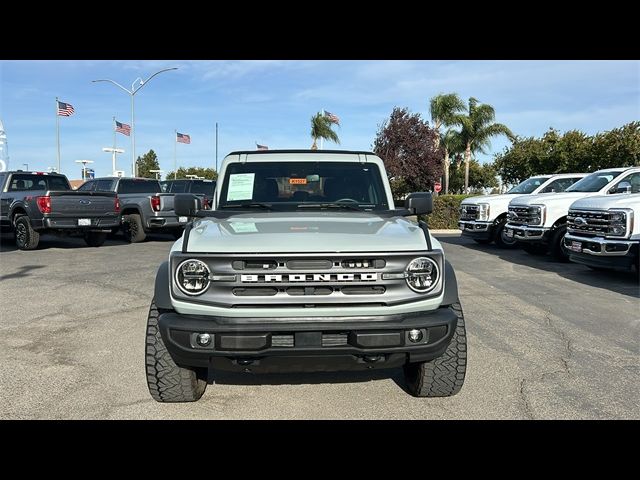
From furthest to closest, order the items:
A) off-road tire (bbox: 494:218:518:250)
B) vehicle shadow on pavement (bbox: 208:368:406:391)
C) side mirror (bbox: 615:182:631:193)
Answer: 1. off-road tire (bbox: 494:218:518:250)
2. side mirror (bbox: 615:182:631:193)
3. vehicle shadow on pavement (bbox: 208:368:406:391)

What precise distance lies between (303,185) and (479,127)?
111 ft

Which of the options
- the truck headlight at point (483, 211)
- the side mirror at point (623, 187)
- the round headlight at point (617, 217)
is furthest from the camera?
the truck headlight at point (483, 211)

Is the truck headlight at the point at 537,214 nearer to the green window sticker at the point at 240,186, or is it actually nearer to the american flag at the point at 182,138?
the green window sticker at the point at 240,186

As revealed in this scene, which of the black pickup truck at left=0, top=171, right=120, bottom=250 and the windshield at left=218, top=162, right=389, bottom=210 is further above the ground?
the windshield at left=218, top=162, right=389, bottom=210

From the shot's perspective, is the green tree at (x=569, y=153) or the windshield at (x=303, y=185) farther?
the green tree at (x=569, y=153)

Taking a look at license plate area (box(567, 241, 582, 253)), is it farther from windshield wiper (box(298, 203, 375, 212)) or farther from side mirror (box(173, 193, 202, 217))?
side mirror (box(173, 193, 202, 217))

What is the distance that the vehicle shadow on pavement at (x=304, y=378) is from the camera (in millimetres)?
4117

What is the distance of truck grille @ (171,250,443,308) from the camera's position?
122 inches

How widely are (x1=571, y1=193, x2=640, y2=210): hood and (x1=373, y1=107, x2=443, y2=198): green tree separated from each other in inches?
939

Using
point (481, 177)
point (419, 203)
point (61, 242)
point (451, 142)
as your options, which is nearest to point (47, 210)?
point (61, 242)

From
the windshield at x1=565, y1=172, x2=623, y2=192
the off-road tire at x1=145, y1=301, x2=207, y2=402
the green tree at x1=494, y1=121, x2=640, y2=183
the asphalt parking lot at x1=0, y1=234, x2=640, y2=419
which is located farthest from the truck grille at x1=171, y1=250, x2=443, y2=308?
the green tree at x1=494, y1=121, x2=640, y2=183

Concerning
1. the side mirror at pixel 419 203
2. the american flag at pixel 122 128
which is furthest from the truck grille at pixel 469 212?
the american flag at pixel 122 128

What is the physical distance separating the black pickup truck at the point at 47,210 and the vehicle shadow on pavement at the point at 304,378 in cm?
946
